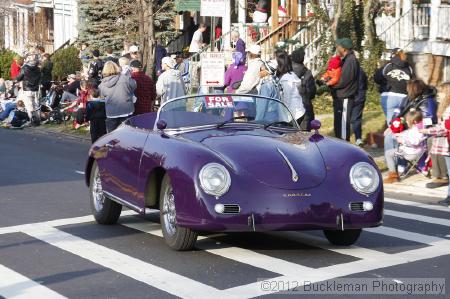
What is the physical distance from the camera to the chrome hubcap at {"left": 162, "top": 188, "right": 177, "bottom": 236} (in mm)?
9914

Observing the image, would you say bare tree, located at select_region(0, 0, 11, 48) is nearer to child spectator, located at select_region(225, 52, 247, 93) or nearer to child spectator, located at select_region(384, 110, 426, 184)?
child spectator, located at select_region(225, 52, 247, 93)

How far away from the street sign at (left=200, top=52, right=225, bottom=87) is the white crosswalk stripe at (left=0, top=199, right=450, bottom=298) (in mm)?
9003

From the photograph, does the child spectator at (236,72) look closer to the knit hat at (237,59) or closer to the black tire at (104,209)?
the knit hat at (237,59)

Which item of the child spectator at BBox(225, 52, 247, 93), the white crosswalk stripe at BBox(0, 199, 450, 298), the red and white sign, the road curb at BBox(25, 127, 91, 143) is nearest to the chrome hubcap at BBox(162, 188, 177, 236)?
the white crosswalk stripe at BBox(0, 199, 450, 298)

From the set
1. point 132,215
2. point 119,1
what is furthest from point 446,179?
point 119,1

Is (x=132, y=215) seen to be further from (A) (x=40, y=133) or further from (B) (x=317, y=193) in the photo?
(A) (x=40, y=133)

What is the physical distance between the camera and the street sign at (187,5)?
3332cm

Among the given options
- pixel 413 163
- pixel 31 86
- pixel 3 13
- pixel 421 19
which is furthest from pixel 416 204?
pixel 3 13

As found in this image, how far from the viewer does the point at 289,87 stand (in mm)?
17328

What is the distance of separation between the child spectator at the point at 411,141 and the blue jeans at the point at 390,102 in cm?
216

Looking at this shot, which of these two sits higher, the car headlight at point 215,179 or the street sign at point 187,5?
the street sign at point 187,5

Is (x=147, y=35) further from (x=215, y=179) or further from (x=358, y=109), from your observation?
(x=215, y=179)

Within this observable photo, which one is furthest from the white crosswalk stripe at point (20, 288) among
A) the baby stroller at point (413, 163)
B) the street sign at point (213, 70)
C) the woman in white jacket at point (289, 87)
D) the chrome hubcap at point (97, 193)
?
the street sign at point (213, 70)

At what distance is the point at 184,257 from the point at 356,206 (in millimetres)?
1637
